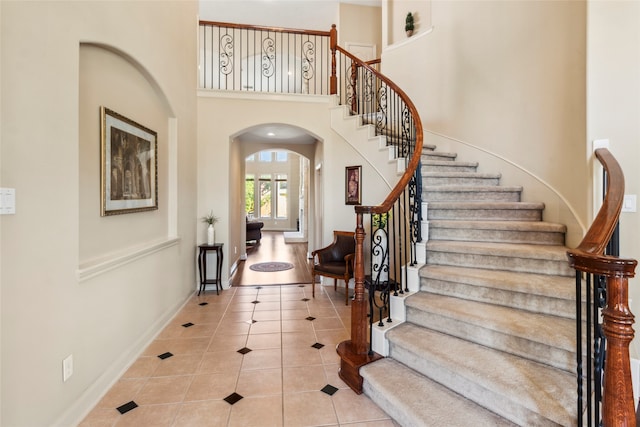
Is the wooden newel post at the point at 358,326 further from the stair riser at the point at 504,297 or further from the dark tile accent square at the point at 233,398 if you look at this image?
the dark tile accent square at the point at 233,398

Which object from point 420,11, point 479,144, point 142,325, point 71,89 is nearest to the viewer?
point 71,89

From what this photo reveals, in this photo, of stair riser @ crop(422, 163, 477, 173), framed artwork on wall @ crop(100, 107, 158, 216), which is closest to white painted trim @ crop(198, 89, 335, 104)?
framed artwork on wall @ crop(100, 107, 158, 216)

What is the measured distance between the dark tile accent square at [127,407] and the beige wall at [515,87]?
12.2 feet

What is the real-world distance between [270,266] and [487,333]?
4880mm

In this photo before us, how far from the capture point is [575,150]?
115 inches

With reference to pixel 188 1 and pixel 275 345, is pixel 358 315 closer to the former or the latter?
pixel 275 345

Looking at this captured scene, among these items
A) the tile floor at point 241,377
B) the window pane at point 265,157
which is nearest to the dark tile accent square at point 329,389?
the tile floor at point 241,377

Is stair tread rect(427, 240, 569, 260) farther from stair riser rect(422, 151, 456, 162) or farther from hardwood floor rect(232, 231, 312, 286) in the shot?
hardwood floor rect(232, 231, 312, 286)

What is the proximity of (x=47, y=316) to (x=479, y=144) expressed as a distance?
15.2 feet

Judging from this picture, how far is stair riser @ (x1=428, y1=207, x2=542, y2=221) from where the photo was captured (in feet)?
10.3

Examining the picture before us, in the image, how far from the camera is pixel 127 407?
2.04 m

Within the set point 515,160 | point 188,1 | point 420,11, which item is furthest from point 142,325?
point 420,11

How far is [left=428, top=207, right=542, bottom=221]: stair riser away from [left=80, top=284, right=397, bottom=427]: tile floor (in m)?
1.64

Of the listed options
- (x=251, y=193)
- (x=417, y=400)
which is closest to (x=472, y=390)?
(x=417, y=400)
